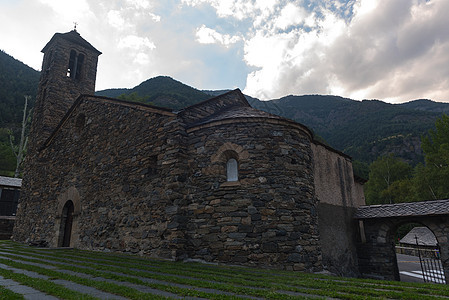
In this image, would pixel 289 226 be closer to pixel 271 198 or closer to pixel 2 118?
pixel 271 198

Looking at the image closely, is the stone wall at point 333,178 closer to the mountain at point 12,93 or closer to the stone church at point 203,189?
the stone church at point 203,189

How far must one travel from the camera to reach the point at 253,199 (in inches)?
286

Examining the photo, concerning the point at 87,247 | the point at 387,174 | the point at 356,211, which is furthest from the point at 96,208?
the point at 387,174

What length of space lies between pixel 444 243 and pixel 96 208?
11777 mm

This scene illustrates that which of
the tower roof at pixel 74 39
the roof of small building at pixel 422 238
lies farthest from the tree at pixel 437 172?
the tower roof at pixel 74 39

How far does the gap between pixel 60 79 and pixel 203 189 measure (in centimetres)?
1274

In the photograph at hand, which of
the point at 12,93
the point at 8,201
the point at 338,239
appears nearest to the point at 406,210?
the point at 338,239

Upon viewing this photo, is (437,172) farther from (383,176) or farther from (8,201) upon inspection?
(8,201)

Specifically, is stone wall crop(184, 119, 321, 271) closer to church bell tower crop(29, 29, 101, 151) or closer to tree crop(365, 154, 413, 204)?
church bell tower crop(29, 29, 101, 151)

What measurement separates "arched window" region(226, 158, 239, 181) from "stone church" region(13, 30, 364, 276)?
0.03 m

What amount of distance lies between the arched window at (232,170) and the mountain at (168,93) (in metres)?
27.2

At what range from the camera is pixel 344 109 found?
111 metres

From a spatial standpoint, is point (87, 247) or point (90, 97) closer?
point (87, 247)

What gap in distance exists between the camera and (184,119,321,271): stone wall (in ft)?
22.8
